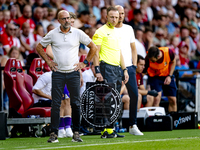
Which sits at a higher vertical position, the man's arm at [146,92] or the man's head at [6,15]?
the man's head at [6,15]

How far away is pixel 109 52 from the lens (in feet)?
21.6

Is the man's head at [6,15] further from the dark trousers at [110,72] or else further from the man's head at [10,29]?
the dark trousers at [110,72]

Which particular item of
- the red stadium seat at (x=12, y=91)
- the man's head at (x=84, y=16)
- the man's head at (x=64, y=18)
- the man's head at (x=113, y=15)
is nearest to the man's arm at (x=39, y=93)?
the red stadium seat at (x=12, y=91)

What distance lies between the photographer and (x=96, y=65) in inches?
255

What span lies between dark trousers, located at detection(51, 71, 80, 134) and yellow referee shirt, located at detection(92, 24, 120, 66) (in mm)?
769

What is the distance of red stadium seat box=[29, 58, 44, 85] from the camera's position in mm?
8758

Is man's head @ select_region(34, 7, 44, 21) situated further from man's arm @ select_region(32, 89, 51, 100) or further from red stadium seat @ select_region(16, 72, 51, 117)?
man's arm @ select_region(32, 89, 51, 100)

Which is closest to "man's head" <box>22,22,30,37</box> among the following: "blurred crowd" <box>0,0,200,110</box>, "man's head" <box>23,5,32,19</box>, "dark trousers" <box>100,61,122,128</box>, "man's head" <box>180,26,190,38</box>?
"blurred crowd" <box>0,0,200,110</box>

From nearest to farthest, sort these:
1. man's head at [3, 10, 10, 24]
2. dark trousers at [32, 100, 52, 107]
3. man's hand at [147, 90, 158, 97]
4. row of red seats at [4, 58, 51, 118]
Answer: row of red seats at [4, 58, 51, 118], dark trousers at [32, 100, 52, 107], man's hand at [147, 90, 158, 97], man's head at [3, 10, 10, 24]

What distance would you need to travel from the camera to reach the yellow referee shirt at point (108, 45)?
6586 mm

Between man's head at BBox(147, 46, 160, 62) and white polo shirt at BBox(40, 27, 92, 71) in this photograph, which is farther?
man's head at BBox(147, 46, 160, 62)

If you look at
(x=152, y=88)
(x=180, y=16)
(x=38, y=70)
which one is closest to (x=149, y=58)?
(x=152, y=88)

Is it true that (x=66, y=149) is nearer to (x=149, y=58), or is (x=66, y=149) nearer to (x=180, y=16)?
(x=149, y=58)

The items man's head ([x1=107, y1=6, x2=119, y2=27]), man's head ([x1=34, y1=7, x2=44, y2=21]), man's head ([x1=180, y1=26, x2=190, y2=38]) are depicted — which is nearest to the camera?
man's head ([x1=107, y1=6, x2=119, y2=27])
